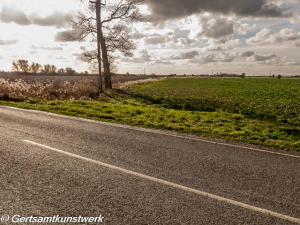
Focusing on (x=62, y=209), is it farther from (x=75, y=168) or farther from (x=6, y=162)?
(x=6, y=162)

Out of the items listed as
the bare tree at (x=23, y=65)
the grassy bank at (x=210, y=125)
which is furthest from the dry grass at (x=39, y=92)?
the bare tree at (x=23, y=65)

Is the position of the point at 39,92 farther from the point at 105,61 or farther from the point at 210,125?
the point at 210,125

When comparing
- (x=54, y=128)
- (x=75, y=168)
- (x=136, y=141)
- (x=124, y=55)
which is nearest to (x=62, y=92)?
(x=124, y=55)

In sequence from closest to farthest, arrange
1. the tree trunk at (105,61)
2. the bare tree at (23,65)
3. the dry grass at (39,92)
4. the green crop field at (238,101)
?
the green crop field at (238,101) → the dry grass at (39,92) → the tree trunk at (105,61) → the bare tree at (23,65)

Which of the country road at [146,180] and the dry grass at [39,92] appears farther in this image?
the dry grass at [39,92]

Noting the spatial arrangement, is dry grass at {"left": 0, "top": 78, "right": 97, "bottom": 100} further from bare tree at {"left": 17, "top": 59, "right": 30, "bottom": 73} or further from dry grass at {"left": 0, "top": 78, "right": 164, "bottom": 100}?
bare tree at {"left": 17, "top": 59, "right": 30, "bottom": 73}

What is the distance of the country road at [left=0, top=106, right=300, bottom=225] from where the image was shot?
384 cm

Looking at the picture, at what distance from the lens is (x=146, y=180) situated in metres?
4.93

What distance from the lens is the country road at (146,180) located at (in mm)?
3844

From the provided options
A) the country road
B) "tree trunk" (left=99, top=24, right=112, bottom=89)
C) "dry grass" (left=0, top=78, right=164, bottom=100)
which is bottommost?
the country road

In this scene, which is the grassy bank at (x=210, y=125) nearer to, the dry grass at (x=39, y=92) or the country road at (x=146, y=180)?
the country road at (x=146, y=180)

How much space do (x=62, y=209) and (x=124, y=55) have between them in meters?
22.6

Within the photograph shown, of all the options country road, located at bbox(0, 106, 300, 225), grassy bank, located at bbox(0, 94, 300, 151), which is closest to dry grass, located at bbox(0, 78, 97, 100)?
grassy bank, located at bbox(0, 94, 300, 151)

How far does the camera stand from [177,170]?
5.52 m
